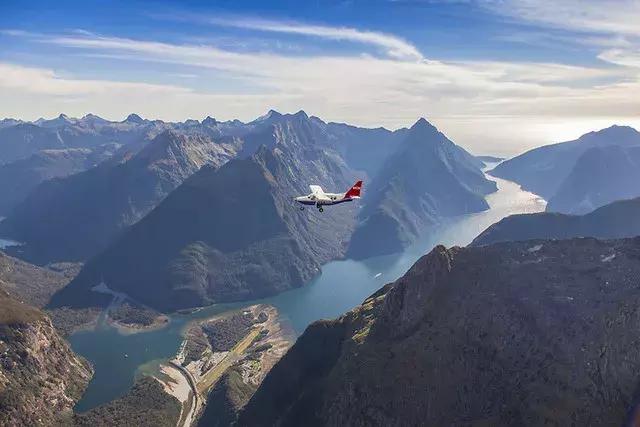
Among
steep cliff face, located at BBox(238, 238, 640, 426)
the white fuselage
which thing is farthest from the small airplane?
steep cliff face, located at BBox(238, 238, 640, 426)

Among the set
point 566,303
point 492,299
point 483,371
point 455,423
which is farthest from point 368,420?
point 566,303

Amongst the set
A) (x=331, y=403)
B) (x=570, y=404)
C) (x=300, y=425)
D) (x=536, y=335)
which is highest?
(x=536, y=335)

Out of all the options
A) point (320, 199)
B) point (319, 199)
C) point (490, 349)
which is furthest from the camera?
point (319, 199)

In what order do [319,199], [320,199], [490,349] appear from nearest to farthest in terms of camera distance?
1. [490,349]
2. [320,199]
3. [319,199]

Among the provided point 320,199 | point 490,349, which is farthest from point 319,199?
point 490,349

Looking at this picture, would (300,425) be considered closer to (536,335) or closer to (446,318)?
(446,318)

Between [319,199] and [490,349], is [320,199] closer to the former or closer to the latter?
[319,199]

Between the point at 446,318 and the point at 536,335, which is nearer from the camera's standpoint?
the point at 536,335

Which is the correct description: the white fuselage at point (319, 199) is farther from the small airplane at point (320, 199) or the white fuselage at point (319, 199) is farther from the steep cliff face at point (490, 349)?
the steep cliff face at point (490, 349)

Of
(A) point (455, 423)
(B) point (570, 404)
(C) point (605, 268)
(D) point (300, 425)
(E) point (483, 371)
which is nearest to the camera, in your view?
(B) point (570, 404)
